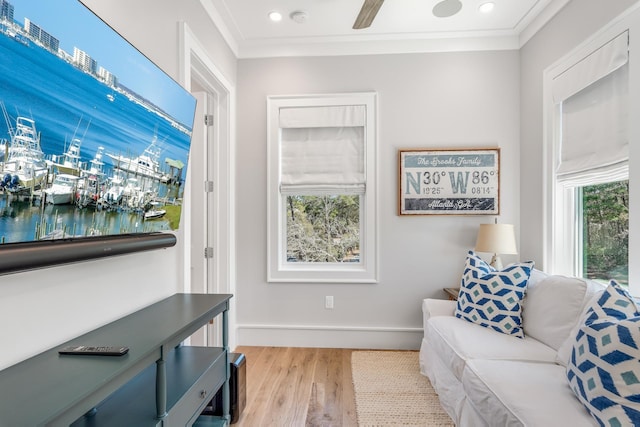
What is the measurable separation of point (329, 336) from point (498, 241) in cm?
171

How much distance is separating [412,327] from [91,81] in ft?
9.71

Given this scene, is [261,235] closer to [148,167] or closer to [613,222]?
[148,167]

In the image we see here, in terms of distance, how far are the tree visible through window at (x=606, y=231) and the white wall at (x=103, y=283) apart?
271cm

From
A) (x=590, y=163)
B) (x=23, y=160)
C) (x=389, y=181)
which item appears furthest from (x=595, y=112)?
(x=23, y=160)

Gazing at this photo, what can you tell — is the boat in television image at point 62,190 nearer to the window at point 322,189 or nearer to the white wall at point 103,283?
the white wall at point 103,283

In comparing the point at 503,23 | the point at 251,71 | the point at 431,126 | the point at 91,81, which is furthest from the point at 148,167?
the point at 503,23

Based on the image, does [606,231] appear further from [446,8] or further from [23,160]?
[23,160]

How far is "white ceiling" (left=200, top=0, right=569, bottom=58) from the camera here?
99.1 inches

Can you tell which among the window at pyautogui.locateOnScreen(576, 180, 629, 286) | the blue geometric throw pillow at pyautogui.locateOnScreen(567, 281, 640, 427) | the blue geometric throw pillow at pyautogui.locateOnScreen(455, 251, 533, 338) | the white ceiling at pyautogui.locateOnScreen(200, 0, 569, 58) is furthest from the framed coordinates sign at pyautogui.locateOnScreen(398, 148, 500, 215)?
the blue geometric throw pillow at pyautogui.locateOnScreen(567, 281, 640, 427)

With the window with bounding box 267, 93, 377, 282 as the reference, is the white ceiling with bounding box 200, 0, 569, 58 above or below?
above

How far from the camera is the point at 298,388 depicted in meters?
2.37

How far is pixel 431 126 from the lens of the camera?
3025 millimetres

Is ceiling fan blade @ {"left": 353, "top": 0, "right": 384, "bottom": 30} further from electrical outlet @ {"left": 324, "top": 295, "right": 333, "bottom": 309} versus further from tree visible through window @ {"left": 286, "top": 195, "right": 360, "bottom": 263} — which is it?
electrical outlet @ {"left": 324, "top": 295, "right": 333, "bottom": 309}

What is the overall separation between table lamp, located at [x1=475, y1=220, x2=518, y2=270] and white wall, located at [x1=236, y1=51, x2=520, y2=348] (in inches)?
12.2
